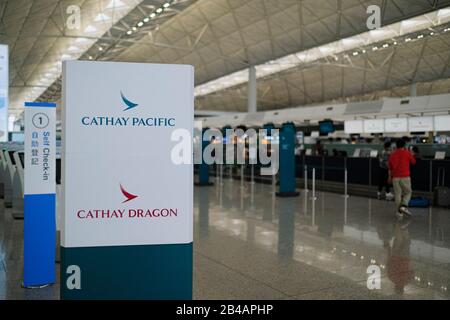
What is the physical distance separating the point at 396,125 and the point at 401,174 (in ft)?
22.4

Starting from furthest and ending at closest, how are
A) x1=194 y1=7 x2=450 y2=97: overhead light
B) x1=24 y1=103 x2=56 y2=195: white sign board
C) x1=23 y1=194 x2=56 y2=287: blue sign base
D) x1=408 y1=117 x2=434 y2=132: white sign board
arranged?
1. x1=194 y1=7 x2=450 y2=97: overhead light
2. x1=408 y1=117 x2=434 y2=132: white sign board
3. x1=23 y1=194 x2=56 y2=287: blue sign base
4. x1=24 y1=103 x2=56 y2=195: white sign board

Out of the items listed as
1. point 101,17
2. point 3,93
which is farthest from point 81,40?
point 3,93

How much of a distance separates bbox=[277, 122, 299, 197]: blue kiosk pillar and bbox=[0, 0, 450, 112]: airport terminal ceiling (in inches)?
320

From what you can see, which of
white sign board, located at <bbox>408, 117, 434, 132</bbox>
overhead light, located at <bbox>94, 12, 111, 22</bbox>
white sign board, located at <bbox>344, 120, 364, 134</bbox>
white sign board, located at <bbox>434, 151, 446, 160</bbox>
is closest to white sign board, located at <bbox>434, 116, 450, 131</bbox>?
white sign board, located at <bbox>408, 117, 434, 132</bbox>

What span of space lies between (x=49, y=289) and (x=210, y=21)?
21.9 metres

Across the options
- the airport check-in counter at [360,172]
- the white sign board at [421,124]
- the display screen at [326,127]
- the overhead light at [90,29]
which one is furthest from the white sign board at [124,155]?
the overhead light at [90,29]

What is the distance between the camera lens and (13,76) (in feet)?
108

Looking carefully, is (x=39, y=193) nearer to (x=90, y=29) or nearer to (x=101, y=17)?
(x=101, y=17)

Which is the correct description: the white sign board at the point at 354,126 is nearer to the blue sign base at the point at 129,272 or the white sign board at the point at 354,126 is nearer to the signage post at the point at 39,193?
the signage post at the point at 39,193

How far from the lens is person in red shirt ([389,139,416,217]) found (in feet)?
32.3

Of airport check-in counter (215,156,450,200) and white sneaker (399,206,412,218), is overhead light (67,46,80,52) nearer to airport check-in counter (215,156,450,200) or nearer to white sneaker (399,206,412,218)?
airport check-in counter (215,156,450,200)

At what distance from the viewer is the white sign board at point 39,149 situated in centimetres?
466

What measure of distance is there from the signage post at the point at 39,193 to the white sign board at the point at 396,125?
550 inches
